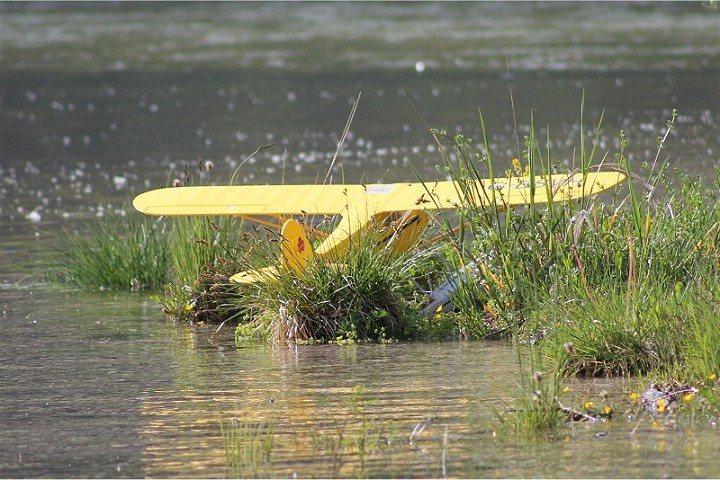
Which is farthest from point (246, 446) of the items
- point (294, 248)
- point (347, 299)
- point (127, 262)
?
point (127, 262)

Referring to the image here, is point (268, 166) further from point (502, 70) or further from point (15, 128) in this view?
point (502, 70)

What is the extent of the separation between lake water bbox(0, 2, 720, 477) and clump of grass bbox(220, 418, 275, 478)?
54 mm

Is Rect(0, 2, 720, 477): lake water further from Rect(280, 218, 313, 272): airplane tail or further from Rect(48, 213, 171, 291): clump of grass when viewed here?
Rect(280, 218, 313, 272): airplane tail

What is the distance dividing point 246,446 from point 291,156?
53.6ft

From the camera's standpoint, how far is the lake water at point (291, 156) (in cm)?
623

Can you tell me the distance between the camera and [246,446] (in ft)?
20.3

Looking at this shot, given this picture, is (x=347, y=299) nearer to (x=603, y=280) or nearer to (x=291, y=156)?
(x=603, y=280)

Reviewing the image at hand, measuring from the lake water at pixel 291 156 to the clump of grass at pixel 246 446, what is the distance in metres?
0.05

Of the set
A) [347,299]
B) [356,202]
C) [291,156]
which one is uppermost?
[291,156]

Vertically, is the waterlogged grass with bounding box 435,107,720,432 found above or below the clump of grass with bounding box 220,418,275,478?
above

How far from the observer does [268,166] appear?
21484mm

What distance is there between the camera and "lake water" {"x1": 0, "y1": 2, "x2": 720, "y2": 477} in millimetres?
6230

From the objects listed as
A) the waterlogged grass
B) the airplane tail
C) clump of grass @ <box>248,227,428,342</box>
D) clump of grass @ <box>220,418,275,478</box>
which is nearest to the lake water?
clump of grass @ <box>220,418,275,478</box>

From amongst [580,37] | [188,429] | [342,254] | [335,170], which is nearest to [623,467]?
[188,429]
